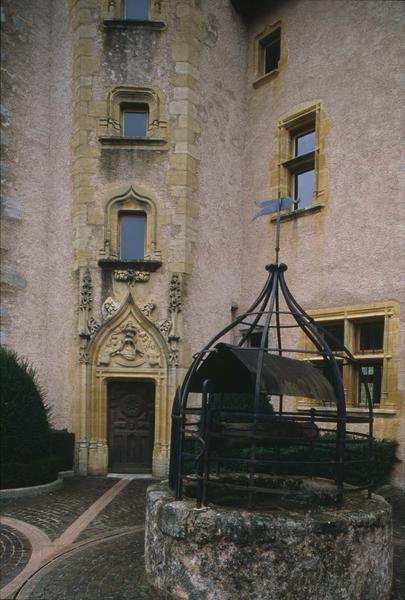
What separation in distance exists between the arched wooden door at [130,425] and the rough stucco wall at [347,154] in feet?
11.8

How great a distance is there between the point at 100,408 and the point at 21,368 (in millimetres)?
2219

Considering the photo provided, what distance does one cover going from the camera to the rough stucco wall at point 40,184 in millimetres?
12414

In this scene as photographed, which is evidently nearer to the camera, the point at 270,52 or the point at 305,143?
the point at 305,143

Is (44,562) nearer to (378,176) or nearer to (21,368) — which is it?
(21,368)

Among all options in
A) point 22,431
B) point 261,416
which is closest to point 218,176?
point 22,431

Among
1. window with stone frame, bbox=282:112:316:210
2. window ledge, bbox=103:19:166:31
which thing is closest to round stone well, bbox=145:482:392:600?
window with stone frame, bbox=282:112:316:210

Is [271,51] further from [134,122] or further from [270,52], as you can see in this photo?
[134,122]

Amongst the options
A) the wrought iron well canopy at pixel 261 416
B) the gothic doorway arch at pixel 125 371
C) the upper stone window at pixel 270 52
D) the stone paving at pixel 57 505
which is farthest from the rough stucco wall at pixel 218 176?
the wrought iron well canopy at pixel 261 416

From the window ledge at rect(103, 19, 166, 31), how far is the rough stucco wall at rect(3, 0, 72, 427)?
1506 millimetres

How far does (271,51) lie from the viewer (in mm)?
13539

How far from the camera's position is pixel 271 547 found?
414 centimetres

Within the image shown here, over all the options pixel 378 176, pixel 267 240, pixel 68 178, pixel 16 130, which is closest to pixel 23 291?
pixel 68 178

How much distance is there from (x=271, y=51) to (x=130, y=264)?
7095 millimetres

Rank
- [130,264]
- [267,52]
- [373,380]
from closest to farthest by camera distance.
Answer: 1. [373,380]
2. [130,264]
3. [267,52]
